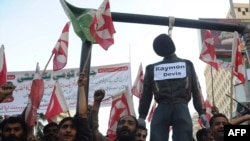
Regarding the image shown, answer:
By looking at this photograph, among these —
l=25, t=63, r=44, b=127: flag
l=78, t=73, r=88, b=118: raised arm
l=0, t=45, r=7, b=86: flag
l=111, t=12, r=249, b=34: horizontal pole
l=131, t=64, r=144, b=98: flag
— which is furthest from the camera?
l=131, t=64, r=144, b=98: flag

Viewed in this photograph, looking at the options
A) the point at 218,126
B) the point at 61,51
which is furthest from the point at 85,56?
the point at 218,126

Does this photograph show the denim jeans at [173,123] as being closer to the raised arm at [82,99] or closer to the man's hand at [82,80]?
the raised arm at [82,99]

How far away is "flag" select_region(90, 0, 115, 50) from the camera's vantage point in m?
5.53

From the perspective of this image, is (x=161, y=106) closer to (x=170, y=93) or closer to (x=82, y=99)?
(x=170, y=93)

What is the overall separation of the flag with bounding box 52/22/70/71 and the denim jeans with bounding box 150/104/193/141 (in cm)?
248

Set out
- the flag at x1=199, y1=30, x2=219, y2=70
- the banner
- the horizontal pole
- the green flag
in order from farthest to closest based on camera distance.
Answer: the banner → the flag at x1=199, y1=30, x2=219, y2=70 → the horizontal pole → the green flag

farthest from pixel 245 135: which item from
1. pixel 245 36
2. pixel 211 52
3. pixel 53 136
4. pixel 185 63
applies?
pixel 211 52

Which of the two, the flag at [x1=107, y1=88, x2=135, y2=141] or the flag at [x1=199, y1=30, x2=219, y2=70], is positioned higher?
the flag at [x1=199, y1=30, x2=219, y2=70]

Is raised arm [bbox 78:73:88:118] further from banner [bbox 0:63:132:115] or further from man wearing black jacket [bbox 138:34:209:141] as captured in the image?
banner [bbox 0:63:132:115]

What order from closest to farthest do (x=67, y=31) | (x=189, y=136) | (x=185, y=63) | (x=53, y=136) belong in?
(x=189, y=136)
(x=185, y=63)
(x=53, y=136)
(x=67, y=31)

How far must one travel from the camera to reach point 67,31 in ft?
21.4

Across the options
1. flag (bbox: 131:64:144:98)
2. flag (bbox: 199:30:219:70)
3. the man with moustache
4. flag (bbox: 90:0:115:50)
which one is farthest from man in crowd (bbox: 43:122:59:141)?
flag (bbox: 199:30:219:70)

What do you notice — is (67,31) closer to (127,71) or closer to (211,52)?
(211,52)

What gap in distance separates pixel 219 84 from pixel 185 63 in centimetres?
7683
